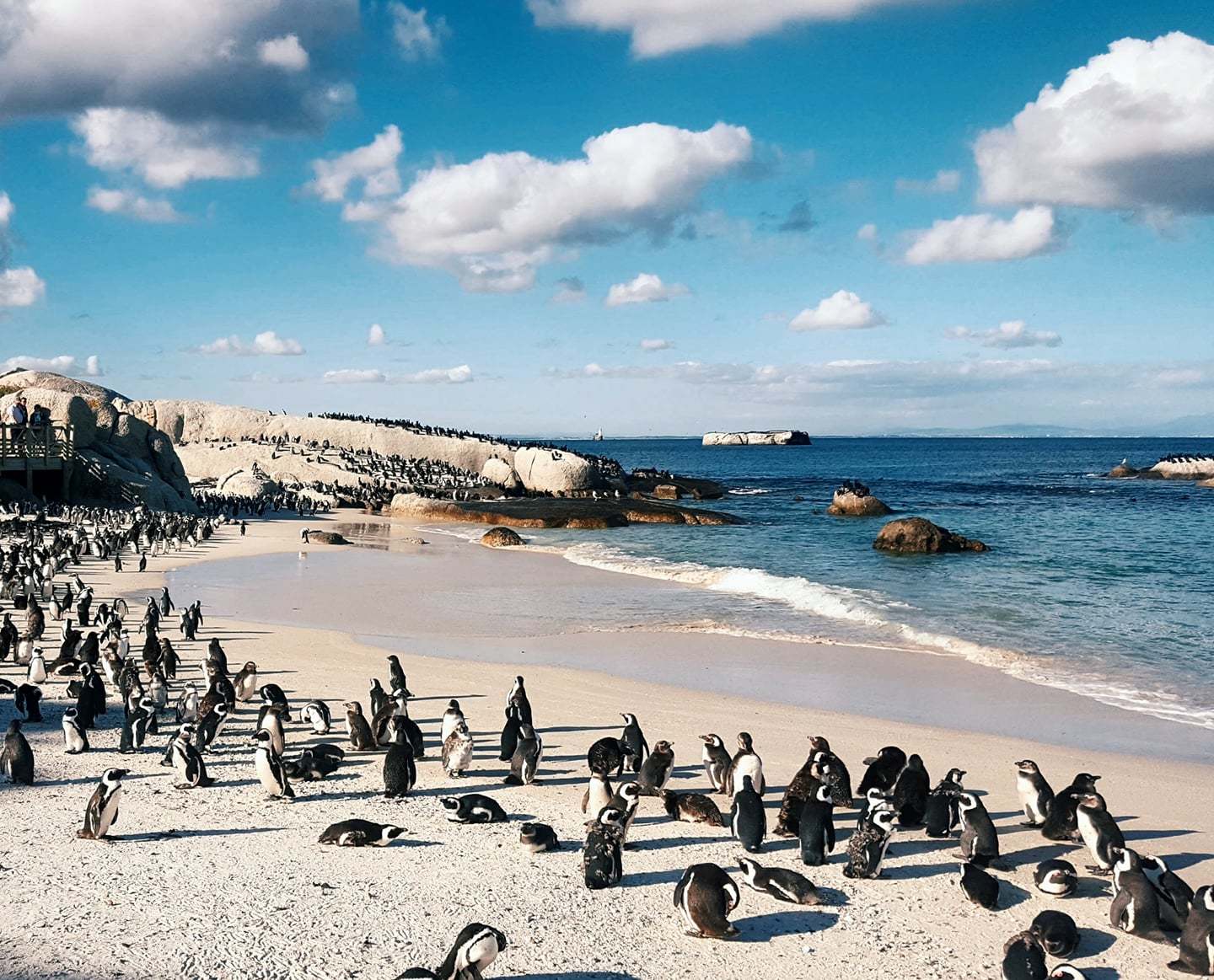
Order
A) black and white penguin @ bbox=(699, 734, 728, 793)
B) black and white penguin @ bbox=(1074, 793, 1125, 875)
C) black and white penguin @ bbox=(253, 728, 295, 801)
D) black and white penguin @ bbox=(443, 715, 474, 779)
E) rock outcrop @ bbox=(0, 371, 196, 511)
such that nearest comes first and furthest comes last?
black and white penguin @ bbox=(1074, 793, 1125, 875) < black and white penguin @ bbox=(253, 728, 295, 801) < black and white penguin @ bbox=(699, 734, 728, 793) < black and white penguin @ bbox=(443, 715, 474, 779) < rock outcrop @ bbox=(0, 371, 196, 511)

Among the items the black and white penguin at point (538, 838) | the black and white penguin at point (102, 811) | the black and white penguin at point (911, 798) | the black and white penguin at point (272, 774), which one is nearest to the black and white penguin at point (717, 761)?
the black and white penguin at point (911, 798)

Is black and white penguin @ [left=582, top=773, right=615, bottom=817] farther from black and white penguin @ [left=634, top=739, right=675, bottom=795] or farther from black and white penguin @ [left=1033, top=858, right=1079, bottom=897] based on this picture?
black and white penguin @ [left=1033, top=858, right=1079, bottom=897]

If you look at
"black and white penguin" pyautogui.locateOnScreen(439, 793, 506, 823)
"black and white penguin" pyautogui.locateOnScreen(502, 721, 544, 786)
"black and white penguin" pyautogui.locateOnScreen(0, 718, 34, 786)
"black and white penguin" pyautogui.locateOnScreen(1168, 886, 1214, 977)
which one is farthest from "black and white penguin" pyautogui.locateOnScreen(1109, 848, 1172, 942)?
"black and white penguin" pyautogui.locateOnScreen(0, 718, 34, 786)

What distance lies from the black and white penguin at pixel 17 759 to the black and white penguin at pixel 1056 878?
880 cm

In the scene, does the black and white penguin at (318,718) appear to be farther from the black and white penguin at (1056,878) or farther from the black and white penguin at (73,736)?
the black and white penguin at (1056,878)

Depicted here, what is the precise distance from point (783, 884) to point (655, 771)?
240cm

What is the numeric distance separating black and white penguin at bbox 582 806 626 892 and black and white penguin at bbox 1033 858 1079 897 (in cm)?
314

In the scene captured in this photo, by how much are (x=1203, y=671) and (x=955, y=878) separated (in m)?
10.2

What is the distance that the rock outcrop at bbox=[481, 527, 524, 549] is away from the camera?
112 feet

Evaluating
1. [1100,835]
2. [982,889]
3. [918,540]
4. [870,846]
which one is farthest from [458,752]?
[918,540]

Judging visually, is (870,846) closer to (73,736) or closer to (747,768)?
(747,768)

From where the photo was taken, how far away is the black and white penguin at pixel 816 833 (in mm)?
7840

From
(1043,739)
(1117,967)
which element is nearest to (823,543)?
(1043,739)

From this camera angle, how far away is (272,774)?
8.93m
